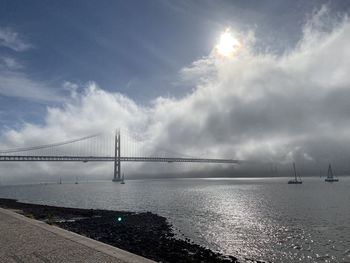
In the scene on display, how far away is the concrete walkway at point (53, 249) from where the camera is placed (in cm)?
803

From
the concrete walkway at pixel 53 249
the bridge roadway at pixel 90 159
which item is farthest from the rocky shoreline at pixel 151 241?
the bridge roadway at pixel 90 159

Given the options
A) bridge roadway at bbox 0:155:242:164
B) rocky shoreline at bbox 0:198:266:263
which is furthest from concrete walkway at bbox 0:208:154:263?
bridge roadway at bbox 0:155:242:164

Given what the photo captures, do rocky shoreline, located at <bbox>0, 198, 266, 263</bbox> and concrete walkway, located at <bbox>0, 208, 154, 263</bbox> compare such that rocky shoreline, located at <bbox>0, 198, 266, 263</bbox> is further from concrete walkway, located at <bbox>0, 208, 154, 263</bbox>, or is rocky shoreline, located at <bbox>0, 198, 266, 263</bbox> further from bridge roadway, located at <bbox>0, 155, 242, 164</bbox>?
bridge roadway, located at <bbox>0, 155, 242, 164</bbox>

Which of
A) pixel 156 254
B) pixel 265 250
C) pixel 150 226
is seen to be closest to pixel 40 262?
pixel 156 254

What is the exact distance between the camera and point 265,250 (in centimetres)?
1803

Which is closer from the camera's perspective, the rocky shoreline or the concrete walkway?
the concrete walkway

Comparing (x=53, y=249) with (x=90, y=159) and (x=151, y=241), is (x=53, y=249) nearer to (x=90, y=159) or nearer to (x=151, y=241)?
(x=151, y=241)

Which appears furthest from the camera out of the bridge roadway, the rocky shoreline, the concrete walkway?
the bridge roadway

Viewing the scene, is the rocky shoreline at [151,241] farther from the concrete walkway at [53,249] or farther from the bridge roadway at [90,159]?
the bridge roadway at [90,159]

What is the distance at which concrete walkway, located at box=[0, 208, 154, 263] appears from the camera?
316 inches

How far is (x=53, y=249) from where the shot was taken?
359 inches

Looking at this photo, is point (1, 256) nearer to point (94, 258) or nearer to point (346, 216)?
point (94, 258)

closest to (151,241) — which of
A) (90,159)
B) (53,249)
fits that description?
(53,249)

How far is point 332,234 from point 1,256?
21.7 meters
